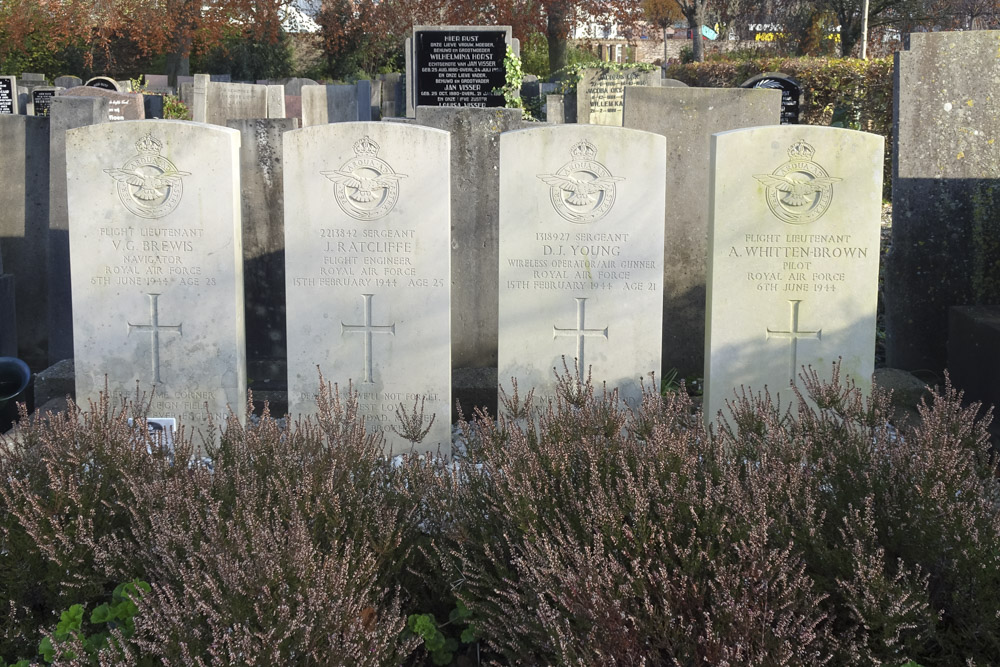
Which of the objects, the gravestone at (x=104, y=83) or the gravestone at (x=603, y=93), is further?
the gravestone at (x=104, y=83)

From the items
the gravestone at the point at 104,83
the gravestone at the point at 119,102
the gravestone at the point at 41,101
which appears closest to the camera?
the gravestone at the point at 119,102

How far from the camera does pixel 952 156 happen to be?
228 inches

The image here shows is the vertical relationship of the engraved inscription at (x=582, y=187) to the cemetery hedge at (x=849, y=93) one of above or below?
below

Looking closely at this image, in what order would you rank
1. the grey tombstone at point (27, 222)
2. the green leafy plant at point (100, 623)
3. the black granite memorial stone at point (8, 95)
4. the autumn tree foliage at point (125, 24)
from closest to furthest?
1. the green leafy plant at point (100, 623)
2. the grey tombstone at point (27, 222)
3. the black granite memorial stone at point (8, 95)
4. the autumn tree foliage at point (125, 24)

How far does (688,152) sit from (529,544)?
3.78 m

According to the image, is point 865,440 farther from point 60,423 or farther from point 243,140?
point 243,140

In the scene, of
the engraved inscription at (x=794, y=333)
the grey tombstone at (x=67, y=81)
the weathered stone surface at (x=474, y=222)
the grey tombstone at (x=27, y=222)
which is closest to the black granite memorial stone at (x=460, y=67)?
the grey tombstone at (x=27, y=222)

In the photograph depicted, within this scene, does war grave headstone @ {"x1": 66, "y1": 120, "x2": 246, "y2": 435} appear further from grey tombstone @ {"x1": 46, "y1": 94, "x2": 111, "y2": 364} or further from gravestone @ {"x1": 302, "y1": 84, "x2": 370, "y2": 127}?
gravestone @ {"x1": 302, "y1": 84, "x2": 370, "y2": 127}

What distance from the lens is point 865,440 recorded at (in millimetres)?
3426

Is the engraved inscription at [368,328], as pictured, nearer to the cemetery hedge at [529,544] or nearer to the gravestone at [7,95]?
the cemetery hedge at [529,544]

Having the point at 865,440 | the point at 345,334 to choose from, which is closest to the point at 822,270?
the point at 865,440

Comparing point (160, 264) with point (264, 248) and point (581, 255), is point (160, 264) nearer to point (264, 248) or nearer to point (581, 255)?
point (264, 248)

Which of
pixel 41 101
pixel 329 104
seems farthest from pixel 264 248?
pixel 41 101

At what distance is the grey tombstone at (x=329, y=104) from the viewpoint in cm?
1460
